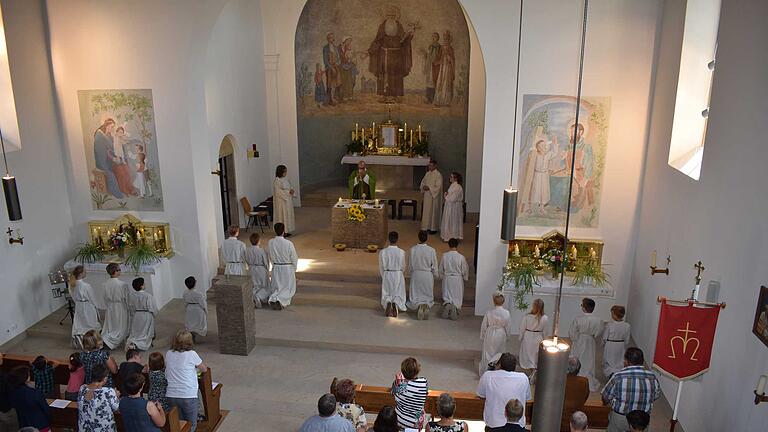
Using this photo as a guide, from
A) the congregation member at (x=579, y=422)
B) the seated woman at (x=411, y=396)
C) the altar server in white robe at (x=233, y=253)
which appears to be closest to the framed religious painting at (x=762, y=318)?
the congregation member at (x=579, y=422)

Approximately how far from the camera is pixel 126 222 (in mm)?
12695

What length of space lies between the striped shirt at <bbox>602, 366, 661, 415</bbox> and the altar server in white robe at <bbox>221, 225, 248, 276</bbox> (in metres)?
7.50

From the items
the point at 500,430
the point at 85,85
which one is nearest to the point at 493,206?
the point at 500,430

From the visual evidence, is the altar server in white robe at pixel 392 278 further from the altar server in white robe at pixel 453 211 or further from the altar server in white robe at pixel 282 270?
the altar server in white robe at pixel 453 211

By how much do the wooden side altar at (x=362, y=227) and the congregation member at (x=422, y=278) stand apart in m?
2.31

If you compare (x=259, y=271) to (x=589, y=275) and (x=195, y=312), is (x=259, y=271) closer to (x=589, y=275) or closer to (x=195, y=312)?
(x=195, y=312)

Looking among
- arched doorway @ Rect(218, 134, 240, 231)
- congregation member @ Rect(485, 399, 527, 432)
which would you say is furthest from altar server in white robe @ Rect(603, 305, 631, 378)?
arched doorway @ Rect(218, 134, 240, 231)

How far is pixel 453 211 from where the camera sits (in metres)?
14.8

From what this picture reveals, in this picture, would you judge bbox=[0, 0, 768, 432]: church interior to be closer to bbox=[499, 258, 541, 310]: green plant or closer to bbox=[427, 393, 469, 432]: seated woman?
bbox=[499, 258, 541, 310]: green plant

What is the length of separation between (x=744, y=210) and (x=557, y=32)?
4.87 metres

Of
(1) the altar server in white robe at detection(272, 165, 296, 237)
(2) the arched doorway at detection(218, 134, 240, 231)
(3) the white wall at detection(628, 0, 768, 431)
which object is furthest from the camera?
(2) the arched doorway at detection(218, 134, 240, 231)

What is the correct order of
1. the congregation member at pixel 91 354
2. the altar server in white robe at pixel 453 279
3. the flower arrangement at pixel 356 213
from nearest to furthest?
the congregation member at pixel 91 354
the altar server in white robe at pixel 453 279
the flower arrangement at pixel 356 213

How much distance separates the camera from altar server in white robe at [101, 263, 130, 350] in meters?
10.9

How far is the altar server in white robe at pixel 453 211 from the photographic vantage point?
1461cm
